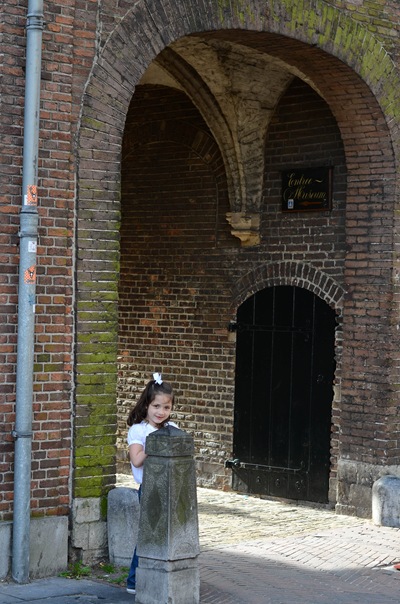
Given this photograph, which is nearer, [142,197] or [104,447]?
[104,447]

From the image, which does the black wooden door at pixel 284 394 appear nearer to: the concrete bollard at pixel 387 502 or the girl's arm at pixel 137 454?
the concrete bollard at pixel 387 502

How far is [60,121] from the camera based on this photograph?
331 inches

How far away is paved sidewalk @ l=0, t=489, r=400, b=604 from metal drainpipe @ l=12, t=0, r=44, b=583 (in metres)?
0.66

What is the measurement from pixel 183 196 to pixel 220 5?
3.99m

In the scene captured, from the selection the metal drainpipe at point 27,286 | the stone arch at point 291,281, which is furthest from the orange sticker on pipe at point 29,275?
the stone arch at point 291,281

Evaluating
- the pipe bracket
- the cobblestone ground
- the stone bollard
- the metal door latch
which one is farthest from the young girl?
the metal door latch

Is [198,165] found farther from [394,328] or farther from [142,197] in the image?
[394,328]

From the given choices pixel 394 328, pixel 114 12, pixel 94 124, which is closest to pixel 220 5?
pixel 114 12

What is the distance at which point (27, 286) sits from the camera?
8.09 m

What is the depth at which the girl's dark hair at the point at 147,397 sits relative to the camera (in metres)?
7.61

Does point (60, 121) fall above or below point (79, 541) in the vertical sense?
above

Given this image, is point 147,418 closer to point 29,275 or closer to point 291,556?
point 29,275

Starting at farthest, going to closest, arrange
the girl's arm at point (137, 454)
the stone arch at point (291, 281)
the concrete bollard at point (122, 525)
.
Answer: the stone arch at point (291, 281) → the concrete bollard at point (122, 525) → the girl's arm at point (137, 454)

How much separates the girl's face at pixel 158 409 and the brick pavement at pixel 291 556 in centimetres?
127
